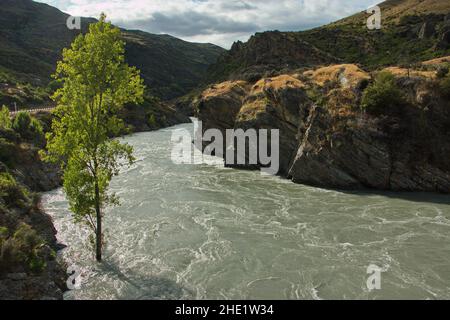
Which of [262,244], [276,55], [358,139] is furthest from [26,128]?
[276,55]

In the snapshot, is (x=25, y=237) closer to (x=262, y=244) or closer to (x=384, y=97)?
(x=262, y=244)

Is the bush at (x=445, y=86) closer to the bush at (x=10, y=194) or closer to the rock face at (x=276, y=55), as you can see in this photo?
the bush at (x=10, y=194)

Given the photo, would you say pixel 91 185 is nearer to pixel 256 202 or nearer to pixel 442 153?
pixel 256 202

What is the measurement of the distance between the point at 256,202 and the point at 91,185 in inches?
662

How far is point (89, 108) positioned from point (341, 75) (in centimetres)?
3308

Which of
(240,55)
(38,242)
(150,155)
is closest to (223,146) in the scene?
(150,155)

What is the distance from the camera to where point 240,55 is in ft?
549

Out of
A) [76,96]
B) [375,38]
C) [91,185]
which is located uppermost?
[375,38]

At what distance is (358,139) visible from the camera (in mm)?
39781

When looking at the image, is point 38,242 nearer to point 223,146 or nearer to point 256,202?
point 256,202

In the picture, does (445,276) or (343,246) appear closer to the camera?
(445,276)
